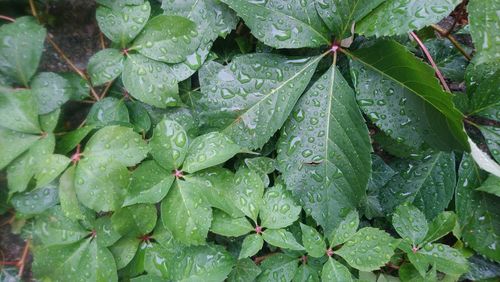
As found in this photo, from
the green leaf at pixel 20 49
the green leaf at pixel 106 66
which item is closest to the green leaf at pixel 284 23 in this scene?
the green leaf at pixel 106 66

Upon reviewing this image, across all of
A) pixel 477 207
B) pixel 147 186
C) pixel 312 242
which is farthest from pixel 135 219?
pixel 477 207

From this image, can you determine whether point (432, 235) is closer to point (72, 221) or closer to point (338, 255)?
point (338, 255)

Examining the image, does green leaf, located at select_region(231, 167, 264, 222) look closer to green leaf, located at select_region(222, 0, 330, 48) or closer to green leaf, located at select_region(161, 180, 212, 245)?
green leaf, located at select_region(161, 180, 212, 245)

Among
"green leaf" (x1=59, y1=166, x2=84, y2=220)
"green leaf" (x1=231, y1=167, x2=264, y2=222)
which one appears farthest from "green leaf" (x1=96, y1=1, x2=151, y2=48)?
"green leaf" (x1=231, y1=167, x2=264, y2=222)

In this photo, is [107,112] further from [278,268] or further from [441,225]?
[441,225]

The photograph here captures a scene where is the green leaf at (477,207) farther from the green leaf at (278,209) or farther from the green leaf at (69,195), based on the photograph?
the green leaf at (69,195)

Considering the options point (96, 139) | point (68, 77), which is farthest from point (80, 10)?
point (96, 139)
